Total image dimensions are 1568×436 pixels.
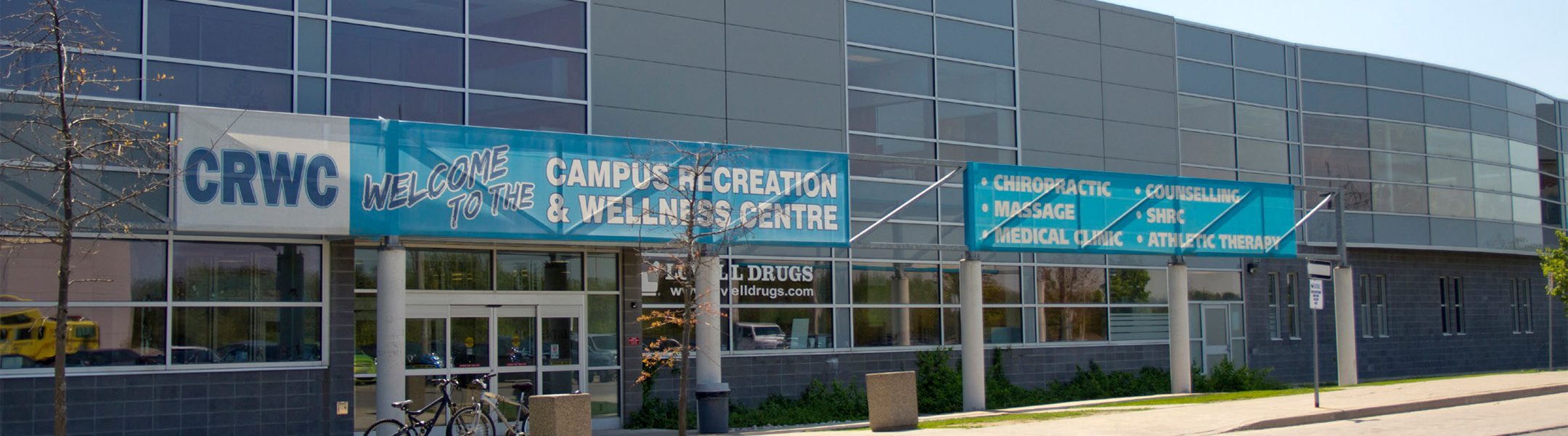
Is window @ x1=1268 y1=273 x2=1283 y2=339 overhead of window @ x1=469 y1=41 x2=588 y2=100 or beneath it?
beneath

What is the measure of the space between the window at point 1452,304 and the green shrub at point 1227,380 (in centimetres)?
962

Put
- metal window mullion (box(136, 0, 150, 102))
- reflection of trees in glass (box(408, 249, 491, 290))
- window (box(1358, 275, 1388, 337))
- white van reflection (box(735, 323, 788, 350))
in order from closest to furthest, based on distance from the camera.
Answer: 1. metal window mullion (box(136, 0, 150, 102))
2. reflection of trees in glass (box(408, 249, 491, 290))
3. white van reflection (box(735, 323, 788, 350))
4. window (box(1358, 275, 1388, 337))

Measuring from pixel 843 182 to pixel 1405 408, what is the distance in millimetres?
9362

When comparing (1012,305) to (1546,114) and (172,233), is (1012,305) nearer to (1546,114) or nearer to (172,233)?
(172,233)

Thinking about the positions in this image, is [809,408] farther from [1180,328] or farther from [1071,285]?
[1180,328]

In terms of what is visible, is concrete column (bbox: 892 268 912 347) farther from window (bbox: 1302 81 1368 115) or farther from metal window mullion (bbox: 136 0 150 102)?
window (bbox: 1302 81 1368 115)

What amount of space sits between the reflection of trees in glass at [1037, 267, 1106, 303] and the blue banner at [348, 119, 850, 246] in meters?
6.72

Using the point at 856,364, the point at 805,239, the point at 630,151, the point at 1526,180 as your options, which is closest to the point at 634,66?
the point at 630,151

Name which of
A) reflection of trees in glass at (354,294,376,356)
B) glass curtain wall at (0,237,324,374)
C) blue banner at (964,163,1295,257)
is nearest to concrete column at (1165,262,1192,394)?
blue banner at (964,163,1295,257)

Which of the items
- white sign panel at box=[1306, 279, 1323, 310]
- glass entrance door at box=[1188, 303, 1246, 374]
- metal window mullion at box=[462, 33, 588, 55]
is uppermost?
metal window mullion at box=[462, 33, 588, 55]

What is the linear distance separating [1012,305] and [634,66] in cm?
915

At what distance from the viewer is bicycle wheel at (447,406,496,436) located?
15.6m

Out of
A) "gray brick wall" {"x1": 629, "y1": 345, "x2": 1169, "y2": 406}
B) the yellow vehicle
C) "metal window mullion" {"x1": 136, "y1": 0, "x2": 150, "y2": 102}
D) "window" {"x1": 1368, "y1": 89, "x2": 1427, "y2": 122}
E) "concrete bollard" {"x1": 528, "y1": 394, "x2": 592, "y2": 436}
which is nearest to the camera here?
"concrete bollard" {"x1": 528, "y1": 394, "x2": 592, "y2": 436}

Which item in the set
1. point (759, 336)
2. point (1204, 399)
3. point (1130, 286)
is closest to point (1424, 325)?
point (1130, 286)
